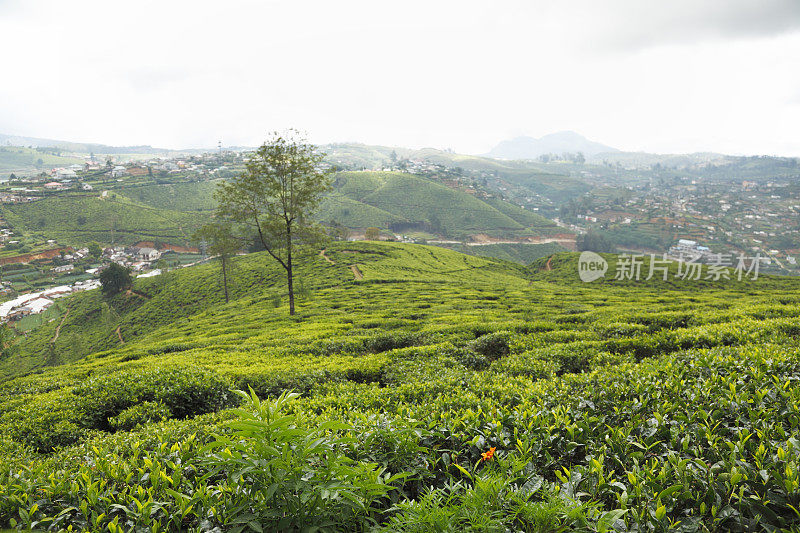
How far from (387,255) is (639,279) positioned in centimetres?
3396

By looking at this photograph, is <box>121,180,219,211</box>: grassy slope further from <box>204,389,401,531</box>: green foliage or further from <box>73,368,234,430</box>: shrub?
<box>204,389,401,531</box>: green foliage

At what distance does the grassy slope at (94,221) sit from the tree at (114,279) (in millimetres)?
55509

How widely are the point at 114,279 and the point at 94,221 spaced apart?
259 feet

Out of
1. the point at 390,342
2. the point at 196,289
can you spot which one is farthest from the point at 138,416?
the point at 196,289

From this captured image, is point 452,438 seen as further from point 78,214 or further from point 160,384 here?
point 78,214

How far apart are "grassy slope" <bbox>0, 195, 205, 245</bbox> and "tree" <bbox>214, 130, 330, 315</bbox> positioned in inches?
3983

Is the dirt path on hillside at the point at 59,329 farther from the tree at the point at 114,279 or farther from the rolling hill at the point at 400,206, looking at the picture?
the rolling hill at the point at 400,206

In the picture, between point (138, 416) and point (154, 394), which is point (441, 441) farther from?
point (154, 394)

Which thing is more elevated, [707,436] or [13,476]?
[707,436]

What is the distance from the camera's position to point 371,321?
17188 millimetres

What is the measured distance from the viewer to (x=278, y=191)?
21891 millimetres

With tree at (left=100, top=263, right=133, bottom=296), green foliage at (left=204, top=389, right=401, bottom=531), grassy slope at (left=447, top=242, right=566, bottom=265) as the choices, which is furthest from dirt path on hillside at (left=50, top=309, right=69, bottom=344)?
grassy slope at (left=447, top=242, right=566, bottom=265)

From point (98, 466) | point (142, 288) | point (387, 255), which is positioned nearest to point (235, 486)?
point (98, 466)

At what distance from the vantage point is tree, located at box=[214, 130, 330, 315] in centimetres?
2127
